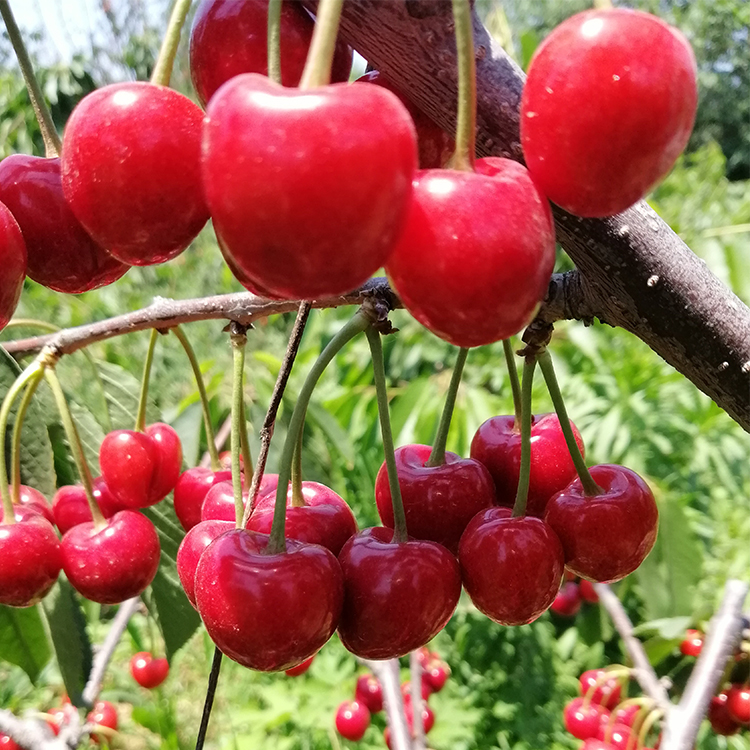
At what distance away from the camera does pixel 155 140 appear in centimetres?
41

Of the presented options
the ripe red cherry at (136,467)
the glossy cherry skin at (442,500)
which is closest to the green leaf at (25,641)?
the ripe red cherry at (136,467)

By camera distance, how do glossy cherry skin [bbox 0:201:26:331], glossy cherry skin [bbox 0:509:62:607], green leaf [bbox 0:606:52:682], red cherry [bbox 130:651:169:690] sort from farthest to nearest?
red cherry [bbox 130:651:169:690] → green leaf [bbox 0:606:52:682] → glossy cherry skin [bbox 0:509:62:607] → glossy cherry skin [bbox 0:201:26:331]

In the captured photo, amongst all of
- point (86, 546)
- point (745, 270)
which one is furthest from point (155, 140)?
point (745, 270)

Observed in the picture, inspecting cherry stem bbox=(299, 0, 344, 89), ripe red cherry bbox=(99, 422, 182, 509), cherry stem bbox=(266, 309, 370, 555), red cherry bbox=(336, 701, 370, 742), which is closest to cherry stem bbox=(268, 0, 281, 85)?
cherry stem bbox=(299, 0, 344, 89)

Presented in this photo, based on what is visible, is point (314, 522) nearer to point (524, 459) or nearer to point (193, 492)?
point (524, 459)

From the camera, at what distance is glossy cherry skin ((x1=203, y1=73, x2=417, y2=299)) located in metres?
0.30

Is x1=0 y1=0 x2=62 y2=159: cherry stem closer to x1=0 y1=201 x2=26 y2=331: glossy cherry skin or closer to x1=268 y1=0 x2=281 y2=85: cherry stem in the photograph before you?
x1=0 y1=201 x2=26 y2=331: glossy cherry skin

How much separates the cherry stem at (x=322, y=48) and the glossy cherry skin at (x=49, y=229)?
0.31 meters

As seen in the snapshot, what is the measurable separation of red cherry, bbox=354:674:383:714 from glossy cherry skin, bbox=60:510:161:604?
183 cm

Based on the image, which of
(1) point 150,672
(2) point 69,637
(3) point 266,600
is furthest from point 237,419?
(1) point 150,672

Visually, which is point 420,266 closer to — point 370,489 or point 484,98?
Answer: point 484,98

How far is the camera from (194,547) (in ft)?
2.23

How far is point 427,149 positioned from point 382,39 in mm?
92

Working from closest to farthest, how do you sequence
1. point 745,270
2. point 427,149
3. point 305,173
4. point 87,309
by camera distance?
1. point 305,173
2. point 427,149
3. point 745,270
4. point 87,309
